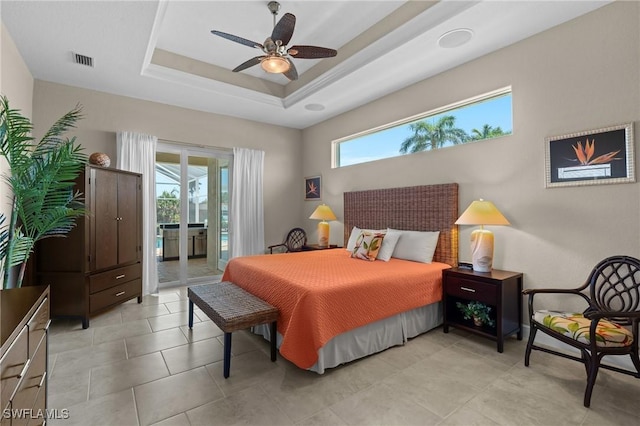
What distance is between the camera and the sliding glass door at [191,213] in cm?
496

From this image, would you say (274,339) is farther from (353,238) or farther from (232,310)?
(353,238)

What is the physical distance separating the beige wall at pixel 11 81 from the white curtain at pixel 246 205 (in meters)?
2.70

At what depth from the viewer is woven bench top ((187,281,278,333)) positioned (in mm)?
2275

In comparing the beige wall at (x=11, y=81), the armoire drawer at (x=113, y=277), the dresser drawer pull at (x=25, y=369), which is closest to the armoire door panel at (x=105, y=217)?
the armoire drawer at (x=113, y=277)

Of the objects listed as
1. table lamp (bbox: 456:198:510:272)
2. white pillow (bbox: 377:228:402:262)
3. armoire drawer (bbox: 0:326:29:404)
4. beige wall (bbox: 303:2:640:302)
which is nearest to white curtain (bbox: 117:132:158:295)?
white pillow (bbox: 377:228:402:262)

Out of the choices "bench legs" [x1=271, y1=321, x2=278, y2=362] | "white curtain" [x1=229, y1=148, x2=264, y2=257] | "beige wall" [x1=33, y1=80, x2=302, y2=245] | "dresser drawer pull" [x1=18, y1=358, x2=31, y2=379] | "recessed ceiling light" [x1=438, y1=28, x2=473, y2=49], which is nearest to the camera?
"dresser drawer pull" [x1=18, y1=358, x2=31, y2=379]

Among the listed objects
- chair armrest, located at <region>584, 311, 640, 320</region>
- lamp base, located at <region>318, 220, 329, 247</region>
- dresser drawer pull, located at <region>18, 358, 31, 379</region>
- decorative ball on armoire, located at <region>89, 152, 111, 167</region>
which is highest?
decorative ball on armoire, located at <region>89, 152, 111, 167</region>

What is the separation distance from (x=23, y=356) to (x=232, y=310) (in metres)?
1.35

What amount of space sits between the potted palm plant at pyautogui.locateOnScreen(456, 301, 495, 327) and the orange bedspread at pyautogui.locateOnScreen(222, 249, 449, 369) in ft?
0.96

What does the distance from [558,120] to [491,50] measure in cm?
105

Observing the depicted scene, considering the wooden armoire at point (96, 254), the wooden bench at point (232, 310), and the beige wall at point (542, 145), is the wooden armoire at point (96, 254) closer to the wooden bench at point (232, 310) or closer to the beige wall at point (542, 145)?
the wooden bench at point (232, 310)

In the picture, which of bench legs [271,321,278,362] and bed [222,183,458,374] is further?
bench legs [271,321,278,362]

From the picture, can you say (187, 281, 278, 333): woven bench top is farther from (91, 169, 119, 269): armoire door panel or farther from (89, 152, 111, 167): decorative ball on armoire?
(89, 152, 111, 167): decorative ball on armoire

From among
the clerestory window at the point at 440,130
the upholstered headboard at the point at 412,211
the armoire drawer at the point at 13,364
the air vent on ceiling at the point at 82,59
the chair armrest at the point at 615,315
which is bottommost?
the chair armrest at the point at 615,315
